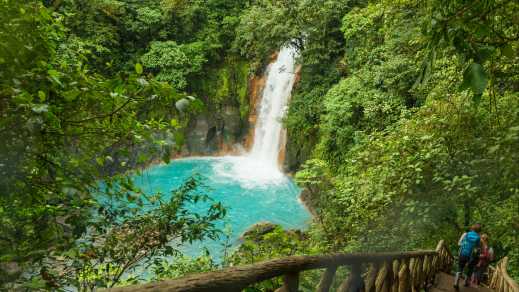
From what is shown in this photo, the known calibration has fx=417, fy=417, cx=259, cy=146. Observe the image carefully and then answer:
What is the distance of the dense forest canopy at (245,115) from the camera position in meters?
2.73

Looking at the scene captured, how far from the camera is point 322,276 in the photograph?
8.84 feet

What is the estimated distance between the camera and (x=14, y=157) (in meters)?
2.81

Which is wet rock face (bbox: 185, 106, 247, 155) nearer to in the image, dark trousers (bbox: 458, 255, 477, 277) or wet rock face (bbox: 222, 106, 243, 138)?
wet rock face (bbox: 222, 106, 243, 138)

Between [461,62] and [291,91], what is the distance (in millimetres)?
19769

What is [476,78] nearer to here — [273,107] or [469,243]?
[469,243]

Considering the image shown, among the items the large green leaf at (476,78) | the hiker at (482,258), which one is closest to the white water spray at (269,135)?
the hiker at (482,258)

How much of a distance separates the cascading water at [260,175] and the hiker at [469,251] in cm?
873

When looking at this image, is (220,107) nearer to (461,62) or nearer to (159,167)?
(159,167)

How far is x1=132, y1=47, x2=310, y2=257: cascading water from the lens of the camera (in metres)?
17.4

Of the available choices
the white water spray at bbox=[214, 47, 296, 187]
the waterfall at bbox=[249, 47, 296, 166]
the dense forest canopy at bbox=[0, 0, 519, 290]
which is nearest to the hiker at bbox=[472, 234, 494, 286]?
the dense forest canopy at bbox=[0, 0, 519, 290]

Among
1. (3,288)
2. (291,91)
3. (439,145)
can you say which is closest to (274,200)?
(291,91)

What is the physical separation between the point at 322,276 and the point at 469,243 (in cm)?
583

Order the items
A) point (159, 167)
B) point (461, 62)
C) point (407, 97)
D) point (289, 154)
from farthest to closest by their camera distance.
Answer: point (159, 167)
point (289, 154)
point (407, 97)
point (461, 62)

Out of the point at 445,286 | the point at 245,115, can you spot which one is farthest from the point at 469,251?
the point at 245,115
